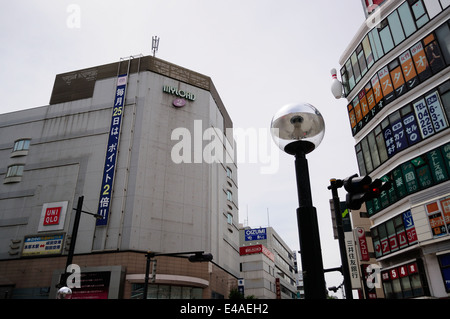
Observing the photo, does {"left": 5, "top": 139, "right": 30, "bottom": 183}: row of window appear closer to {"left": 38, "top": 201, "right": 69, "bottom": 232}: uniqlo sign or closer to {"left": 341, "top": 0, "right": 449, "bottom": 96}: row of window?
{"left": 38, "top": 201, "right": 69, "bottom": 232}: uniqlo sign

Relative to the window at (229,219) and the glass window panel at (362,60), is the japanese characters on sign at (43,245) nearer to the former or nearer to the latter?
the window at (229,219)

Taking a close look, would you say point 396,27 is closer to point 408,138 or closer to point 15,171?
point 408,138

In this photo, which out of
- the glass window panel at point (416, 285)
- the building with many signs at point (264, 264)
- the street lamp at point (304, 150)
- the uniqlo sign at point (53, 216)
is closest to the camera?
the street lamp at point (304, 150)

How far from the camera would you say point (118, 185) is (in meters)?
32.4

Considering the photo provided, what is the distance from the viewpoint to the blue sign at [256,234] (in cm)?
6994

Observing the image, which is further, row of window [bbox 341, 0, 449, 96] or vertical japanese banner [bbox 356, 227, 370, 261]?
vertical japanese banner [bbox 356, 227, 370, 261]

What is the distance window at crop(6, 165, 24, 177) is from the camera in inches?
1435

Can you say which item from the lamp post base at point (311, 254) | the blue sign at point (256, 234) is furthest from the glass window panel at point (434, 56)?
the blue sign at point (256, 234)

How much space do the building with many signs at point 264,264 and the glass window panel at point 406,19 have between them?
4280 cm

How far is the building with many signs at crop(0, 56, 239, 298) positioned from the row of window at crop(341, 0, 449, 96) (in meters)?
17.6

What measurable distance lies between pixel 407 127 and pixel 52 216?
3246 cm

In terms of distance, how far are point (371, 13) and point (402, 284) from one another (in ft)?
68.8

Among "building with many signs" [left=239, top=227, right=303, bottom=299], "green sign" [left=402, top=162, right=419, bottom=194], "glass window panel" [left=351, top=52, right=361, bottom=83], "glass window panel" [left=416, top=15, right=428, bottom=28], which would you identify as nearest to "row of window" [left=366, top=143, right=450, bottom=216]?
"green sign" [left=402, top=162, right=419, bottom=194]
